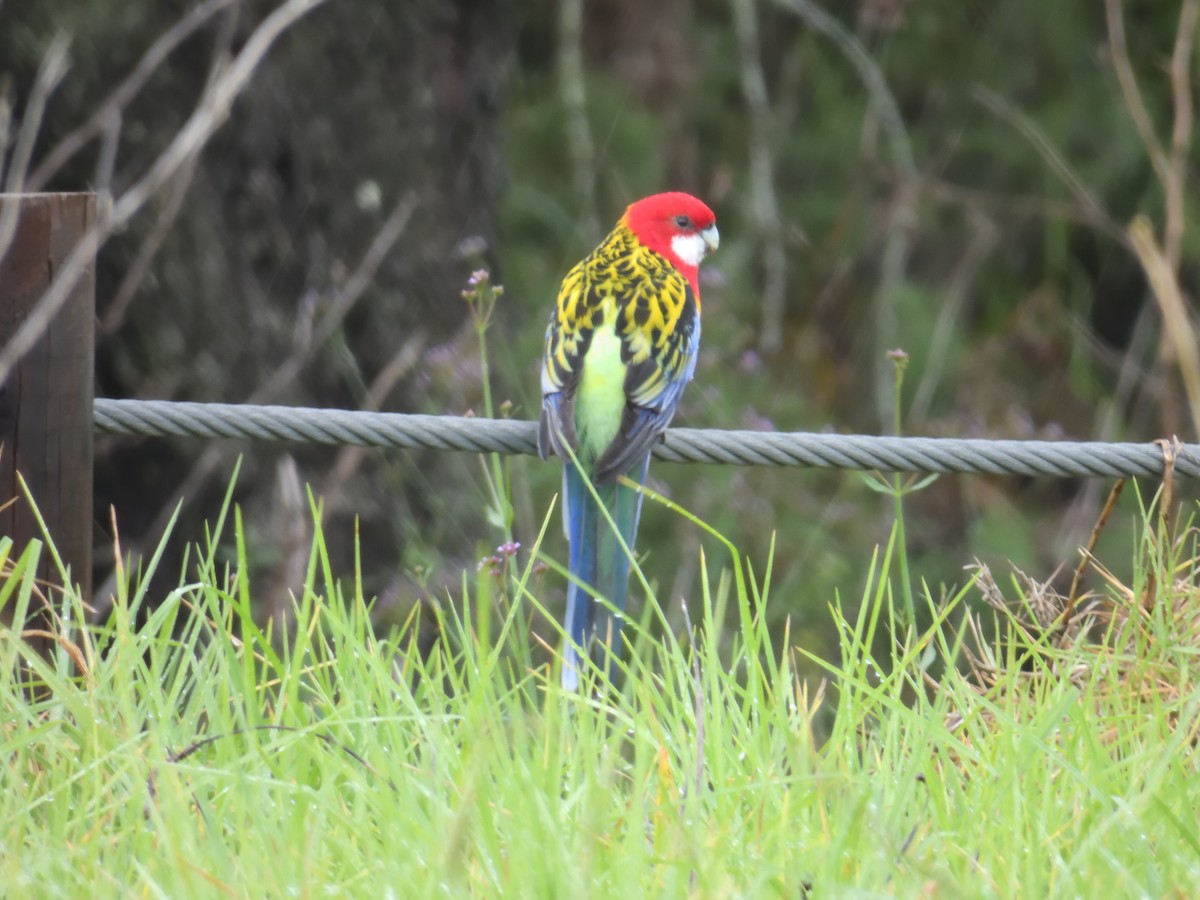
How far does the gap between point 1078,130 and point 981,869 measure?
27.1 ft

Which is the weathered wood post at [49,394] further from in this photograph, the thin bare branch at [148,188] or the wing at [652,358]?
the wing at [652,358]

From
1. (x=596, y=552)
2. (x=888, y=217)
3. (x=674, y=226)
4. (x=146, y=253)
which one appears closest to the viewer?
(x=596, y=552)

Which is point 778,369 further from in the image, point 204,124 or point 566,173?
point 204,124

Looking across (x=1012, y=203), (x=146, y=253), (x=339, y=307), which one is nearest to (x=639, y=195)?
(x=1012, y=203)

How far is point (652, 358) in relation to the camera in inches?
161

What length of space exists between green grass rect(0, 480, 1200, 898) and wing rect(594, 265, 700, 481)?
40.1 inches

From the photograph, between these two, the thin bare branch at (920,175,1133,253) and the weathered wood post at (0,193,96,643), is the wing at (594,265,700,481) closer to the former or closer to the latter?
the weathered wood post at (0,193,96,643)

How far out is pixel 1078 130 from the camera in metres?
9.64

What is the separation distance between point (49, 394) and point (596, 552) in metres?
1.22

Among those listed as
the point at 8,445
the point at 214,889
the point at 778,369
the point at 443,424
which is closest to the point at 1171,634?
the point at 443,424

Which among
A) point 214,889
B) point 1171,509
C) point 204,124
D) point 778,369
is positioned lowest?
point 778,369

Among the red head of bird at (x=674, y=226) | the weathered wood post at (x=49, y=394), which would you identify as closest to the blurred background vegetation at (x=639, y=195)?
the red head of bird at (x=674, y=226)

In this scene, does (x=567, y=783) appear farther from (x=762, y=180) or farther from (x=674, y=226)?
(x=762, y=180)

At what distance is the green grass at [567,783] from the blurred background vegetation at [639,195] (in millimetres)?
451
